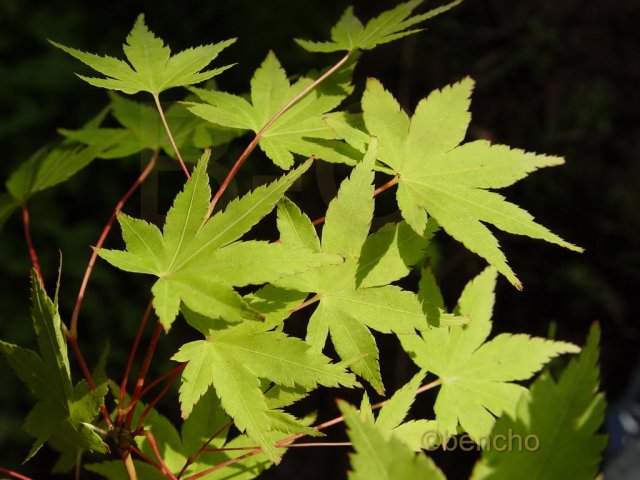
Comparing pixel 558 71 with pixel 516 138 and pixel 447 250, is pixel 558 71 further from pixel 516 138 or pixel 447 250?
pixel 447 250

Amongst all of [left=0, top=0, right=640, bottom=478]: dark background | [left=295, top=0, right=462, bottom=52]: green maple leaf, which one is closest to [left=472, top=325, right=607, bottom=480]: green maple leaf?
[left=295, top=0, right=462, bottom=52]: green maple leaf

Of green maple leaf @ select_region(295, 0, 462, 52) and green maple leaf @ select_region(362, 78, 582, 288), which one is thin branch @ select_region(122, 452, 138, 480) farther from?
green maple leaf @ select_region(295, 0, 462, 52)

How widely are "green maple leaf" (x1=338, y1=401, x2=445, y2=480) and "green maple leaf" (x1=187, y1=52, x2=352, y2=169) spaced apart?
42 centimetres

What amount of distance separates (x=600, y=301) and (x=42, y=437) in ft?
9.84

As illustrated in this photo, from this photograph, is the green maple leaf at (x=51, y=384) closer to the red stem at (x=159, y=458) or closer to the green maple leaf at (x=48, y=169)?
the red stem at (x=159, y=458)

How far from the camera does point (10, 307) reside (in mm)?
2848

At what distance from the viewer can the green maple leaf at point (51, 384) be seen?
74 centimetres

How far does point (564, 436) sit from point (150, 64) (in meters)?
0.74

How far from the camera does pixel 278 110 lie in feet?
3.26

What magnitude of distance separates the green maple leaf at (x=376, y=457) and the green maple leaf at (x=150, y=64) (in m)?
0.56

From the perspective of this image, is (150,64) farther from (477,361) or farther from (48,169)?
(477,361)

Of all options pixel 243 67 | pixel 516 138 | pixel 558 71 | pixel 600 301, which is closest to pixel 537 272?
pixel 600 301

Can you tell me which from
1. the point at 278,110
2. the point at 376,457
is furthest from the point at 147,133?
the point at 376,457

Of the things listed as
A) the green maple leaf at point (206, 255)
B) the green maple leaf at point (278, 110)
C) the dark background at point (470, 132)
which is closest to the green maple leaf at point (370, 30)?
the green maple leaf at point (278, 110)
